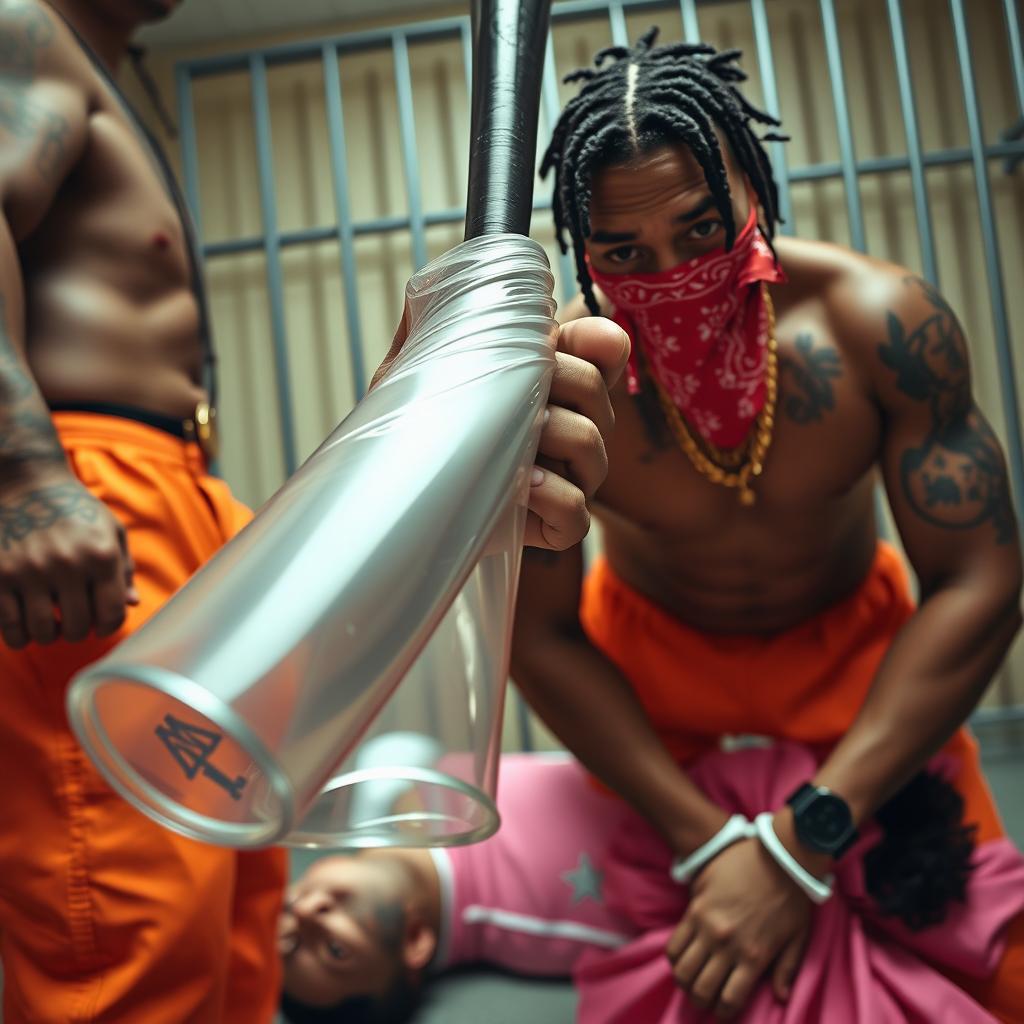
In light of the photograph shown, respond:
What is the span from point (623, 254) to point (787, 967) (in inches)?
26.1

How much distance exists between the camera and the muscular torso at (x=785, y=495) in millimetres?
1012

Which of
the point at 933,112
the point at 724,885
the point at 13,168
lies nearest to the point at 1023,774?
the point at 724,885

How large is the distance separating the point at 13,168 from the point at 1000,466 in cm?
98

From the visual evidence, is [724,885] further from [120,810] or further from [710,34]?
[710,34]

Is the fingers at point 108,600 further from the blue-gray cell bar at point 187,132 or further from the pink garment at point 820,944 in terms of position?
the blue-gray cell bar at point 187,132

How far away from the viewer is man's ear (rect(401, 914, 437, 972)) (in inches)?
49.3

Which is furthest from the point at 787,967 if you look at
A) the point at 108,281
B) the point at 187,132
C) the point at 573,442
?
the point at 187,132

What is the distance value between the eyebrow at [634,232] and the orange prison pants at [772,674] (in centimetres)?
44

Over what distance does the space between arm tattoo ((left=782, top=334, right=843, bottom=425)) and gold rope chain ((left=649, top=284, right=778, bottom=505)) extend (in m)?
0.02

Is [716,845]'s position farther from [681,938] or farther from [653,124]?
[653,124]

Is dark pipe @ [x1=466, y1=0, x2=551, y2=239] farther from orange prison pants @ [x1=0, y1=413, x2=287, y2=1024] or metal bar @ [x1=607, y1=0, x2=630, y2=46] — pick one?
metal bar @ [x1=607, y1=0, x2=630, y2=46]

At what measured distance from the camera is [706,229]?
2.81 ft

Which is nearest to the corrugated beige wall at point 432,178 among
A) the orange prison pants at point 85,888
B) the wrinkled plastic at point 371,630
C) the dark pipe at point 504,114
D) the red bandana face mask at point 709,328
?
the red bandana face mask at point 709,328

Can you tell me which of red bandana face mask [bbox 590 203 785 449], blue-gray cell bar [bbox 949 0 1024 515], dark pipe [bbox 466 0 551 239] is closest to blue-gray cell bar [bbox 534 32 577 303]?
blue-gray cell bar [bbox 949 0 1024 515]
